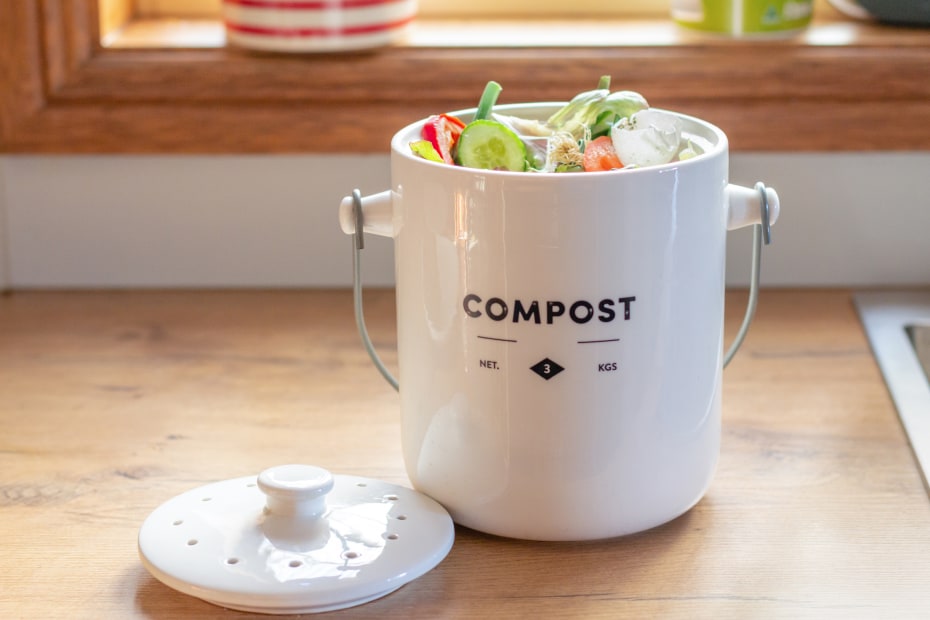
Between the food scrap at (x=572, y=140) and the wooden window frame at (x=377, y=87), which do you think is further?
the wooden window frame at (x=377, y=87)

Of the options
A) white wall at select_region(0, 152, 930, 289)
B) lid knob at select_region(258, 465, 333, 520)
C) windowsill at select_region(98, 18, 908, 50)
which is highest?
windowsill at select_region(98, 18, 908, 50)

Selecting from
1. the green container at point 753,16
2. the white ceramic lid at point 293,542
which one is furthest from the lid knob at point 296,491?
the green container at point 753,16

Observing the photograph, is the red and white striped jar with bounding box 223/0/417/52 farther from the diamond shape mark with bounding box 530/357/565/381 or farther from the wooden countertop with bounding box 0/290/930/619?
the diamond shape mark with bounding box 530/357/565/381

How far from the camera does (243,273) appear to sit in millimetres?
1037

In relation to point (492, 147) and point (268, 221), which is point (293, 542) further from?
point (268, 221)

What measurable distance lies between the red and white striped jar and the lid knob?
464 millimetres

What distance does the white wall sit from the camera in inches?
39.5

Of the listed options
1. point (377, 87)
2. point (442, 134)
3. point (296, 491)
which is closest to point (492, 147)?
point (442, 134)

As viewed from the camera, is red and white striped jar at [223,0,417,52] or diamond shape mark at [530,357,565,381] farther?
red and white striped jar at [223,0,417,52]

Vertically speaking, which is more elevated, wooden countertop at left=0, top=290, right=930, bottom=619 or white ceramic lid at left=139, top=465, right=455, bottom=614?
white ceramic lid at left=139, top=465, right=455, bottom=614

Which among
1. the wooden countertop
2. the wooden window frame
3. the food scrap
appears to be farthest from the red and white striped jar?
the food scrap

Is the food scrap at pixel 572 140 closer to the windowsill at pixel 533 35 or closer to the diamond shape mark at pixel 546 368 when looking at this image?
the diamond shape mark at pixel 546 368

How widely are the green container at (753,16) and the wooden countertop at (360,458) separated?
223mm

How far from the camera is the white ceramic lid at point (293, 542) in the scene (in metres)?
0.54
